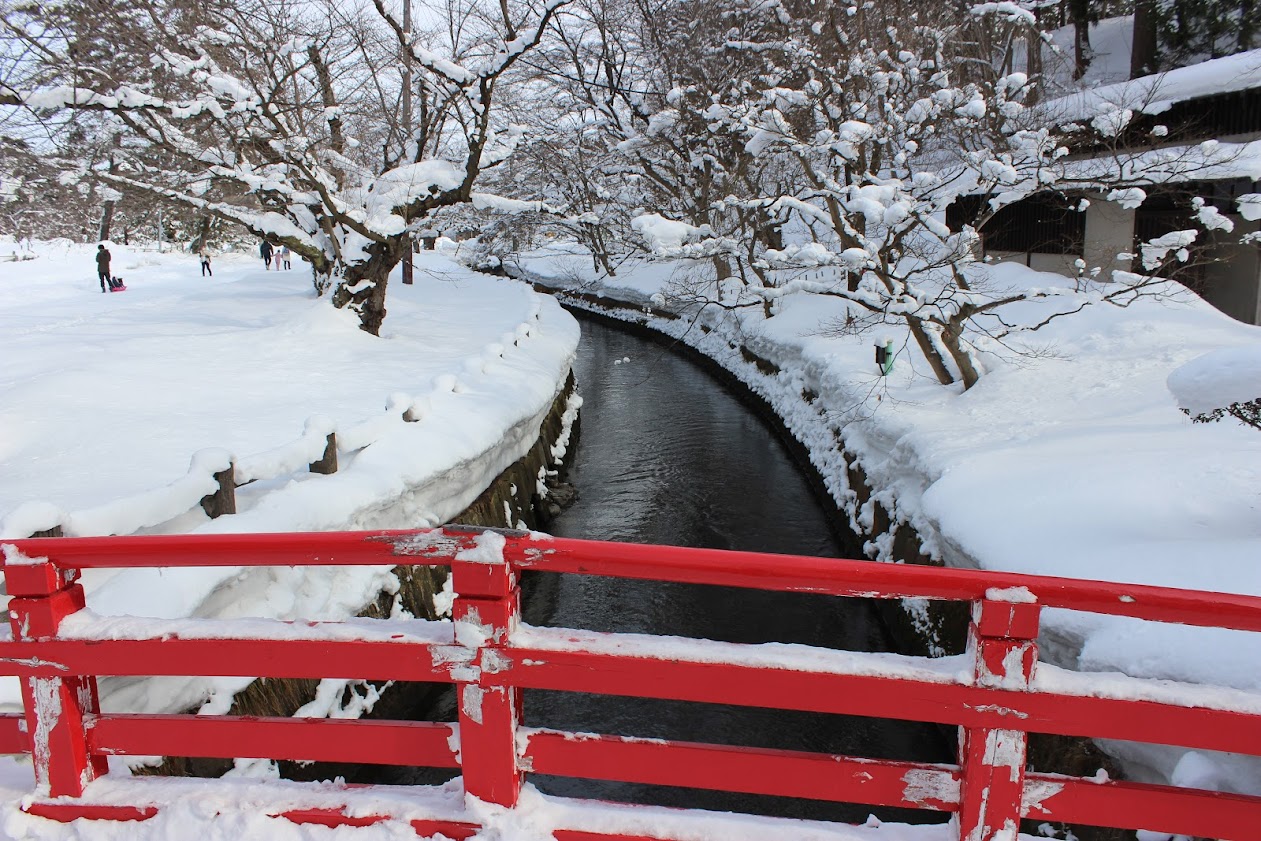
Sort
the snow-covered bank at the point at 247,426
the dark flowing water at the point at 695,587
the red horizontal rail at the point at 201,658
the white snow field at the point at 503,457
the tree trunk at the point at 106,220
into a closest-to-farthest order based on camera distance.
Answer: the red horizontal rail at the point at 201,658
the white snow field at the point at 503,457
the snow-covered bank at the point at 247,426
the dark flowing water at the point at 695,587
the tree trunk at the point at 106,220

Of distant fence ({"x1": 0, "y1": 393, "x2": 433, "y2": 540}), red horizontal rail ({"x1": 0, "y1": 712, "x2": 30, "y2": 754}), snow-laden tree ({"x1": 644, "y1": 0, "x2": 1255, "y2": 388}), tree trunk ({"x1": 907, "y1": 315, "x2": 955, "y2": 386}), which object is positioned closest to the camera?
red horizontal rail ({"x1": 0, "y1": 712, "x2": 30, "y2": 754})

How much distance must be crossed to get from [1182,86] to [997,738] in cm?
1472

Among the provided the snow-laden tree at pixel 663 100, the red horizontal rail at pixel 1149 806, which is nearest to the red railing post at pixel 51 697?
the red horizontal rail at pixel 1149 806

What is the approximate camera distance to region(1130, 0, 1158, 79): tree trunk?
17.3m

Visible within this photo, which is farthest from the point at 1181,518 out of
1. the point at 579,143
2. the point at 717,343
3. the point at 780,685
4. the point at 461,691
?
the point at 579,143

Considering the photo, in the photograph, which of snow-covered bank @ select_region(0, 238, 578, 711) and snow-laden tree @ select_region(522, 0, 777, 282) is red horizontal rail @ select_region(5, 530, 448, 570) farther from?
snow-laden tree @ select_region(522, 0, 777, 282)

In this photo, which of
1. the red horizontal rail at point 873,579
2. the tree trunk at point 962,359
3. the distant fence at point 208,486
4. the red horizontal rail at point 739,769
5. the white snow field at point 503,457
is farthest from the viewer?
the tree trunk at point 962,359

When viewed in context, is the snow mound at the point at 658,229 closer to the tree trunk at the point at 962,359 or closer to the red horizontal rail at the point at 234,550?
the tree trunk at the point at 962,359

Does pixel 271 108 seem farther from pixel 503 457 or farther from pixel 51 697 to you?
pixel 51 697

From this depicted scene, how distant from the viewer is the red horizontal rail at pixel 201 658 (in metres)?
2.63

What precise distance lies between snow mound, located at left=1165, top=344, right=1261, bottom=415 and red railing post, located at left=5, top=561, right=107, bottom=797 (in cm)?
585

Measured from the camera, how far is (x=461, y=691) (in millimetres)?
2541

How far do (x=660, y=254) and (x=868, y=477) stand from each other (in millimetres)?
Answer: 4635

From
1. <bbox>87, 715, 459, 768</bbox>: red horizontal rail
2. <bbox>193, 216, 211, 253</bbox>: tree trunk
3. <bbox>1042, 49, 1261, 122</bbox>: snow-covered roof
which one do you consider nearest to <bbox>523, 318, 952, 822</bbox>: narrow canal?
<bbox>87, 715, 459, 768</bbox>: red horizontal rail
